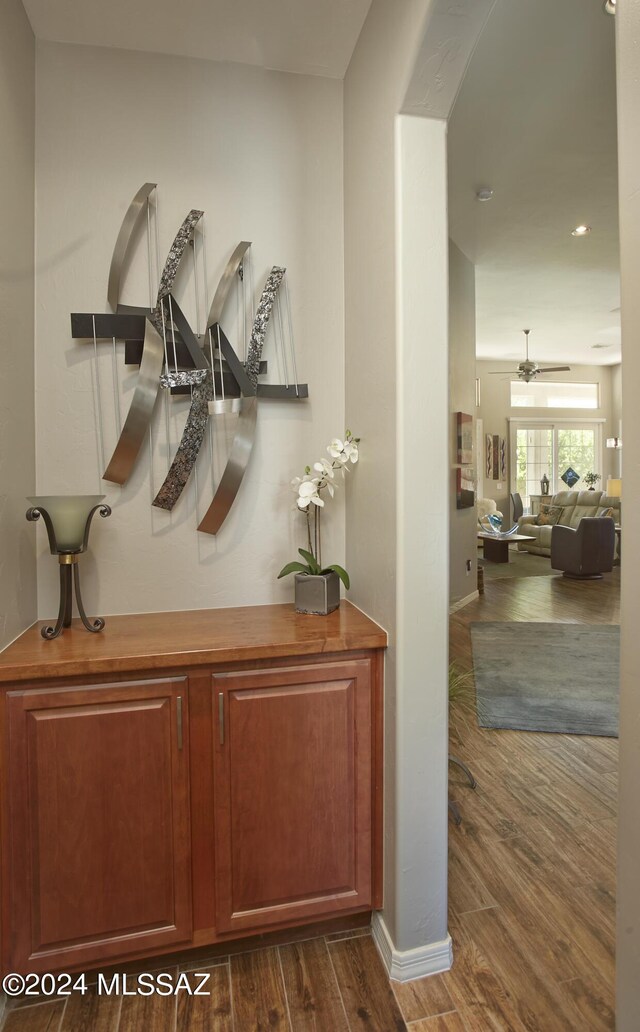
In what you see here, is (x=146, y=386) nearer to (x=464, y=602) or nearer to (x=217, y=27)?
(x=217, y=27)

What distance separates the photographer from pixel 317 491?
1.86 m

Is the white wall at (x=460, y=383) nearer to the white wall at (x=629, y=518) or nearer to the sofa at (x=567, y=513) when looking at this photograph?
the sofa at (x=567, y=513)

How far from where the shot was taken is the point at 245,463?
1.89 meters

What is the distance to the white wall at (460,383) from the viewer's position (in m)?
5.48

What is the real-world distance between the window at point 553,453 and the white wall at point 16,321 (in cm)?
1008

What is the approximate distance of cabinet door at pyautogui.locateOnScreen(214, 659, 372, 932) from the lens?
1.53m

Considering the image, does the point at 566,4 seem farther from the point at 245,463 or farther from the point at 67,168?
the point at 245,463

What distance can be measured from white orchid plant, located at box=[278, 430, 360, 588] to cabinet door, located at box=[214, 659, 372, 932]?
366 mm

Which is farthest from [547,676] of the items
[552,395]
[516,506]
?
[552,395]

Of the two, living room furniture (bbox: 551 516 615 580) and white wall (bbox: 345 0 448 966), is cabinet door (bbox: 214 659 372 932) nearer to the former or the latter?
white wall (bbox: 345 0 448 966)

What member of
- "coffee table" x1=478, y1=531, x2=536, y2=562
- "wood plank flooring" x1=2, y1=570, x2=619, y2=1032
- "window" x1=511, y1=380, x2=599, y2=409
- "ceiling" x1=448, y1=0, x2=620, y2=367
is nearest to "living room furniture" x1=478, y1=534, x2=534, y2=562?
"coffee table" x1=478, y1=531, x2=536, y2=562

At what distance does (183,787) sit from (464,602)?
4628mm

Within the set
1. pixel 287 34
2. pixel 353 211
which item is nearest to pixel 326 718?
pixel 353 211

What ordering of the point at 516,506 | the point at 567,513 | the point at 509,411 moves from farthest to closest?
the point at 509,411 < the point at 516,506 < the point at 567,513
